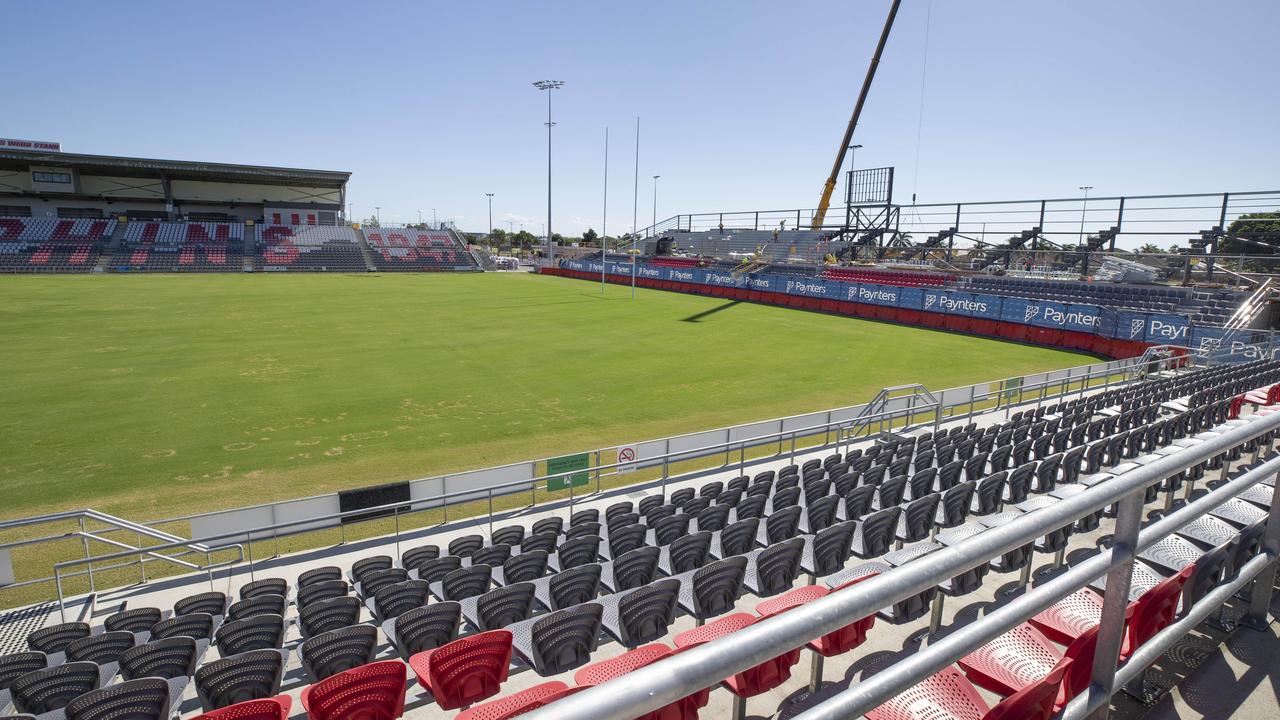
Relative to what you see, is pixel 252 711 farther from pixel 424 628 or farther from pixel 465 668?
pixel 424 628

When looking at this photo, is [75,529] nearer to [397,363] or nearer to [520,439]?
[520,439]

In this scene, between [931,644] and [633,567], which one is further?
[633,567]

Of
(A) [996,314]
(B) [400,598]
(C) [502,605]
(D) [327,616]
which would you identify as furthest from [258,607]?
(A) [996,314]

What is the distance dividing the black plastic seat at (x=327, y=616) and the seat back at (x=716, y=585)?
3669 mm

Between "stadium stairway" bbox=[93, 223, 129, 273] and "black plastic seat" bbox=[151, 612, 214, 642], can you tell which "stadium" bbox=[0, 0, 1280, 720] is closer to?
"black plastic seat" bbox=[151, 612, 214, 642]

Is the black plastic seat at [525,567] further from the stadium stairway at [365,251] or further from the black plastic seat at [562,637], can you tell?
the stadium stairway at [365,251]

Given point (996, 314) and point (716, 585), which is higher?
point (996, 314)

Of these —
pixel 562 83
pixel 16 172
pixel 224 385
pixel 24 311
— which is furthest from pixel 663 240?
pixel 16 172

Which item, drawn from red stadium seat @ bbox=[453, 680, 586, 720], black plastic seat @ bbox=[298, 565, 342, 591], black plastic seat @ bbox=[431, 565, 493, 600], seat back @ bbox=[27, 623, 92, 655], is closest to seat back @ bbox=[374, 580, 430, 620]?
black plastic seat @ bbox=[431, 565, 493, 600]

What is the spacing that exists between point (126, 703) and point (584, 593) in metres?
3.93

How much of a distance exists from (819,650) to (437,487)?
352 inches

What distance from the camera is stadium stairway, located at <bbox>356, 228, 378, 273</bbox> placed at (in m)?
85.8

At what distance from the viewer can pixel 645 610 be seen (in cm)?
618

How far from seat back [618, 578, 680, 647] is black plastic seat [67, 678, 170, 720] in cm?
357
